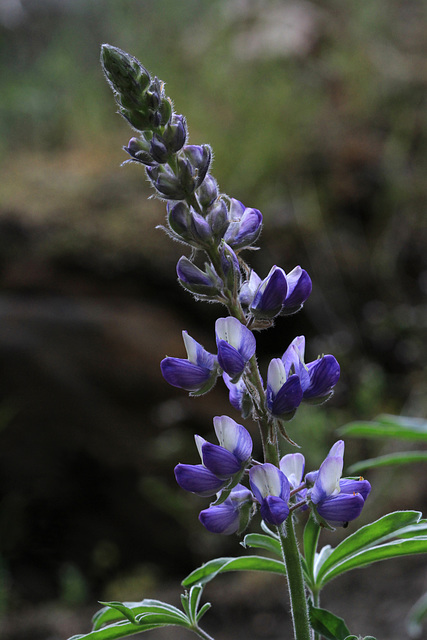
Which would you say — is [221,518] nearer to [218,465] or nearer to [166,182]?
[218,465]

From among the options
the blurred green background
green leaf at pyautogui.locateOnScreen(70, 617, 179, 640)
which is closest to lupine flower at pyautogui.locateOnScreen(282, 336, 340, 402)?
green leaf at pyautogui.locateOnScreen(70, 617, 179, 640)

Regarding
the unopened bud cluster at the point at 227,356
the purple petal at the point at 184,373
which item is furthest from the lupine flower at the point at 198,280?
the purple petal at the point at 184,373

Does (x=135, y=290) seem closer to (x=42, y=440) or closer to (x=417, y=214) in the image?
(x=42, y=440)

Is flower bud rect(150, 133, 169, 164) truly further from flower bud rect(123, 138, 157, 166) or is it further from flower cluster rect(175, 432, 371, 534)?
flower cluster rect(175, 432, 371, 534)

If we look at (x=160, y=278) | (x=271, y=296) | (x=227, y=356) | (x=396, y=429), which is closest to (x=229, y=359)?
(x=227, y=356)

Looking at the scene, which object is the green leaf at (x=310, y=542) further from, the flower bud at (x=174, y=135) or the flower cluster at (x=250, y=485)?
the flower bud at (x=174, y=135)
